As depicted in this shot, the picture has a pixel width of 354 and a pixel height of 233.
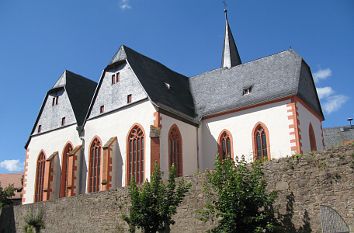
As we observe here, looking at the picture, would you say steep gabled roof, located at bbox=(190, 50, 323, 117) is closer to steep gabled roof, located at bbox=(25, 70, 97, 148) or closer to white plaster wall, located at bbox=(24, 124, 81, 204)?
steep gabled roof, located at bbox=(25, 70, 97, 148)

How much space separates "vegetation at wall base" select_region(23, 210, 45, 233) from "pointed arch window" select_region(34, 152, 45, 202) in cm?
862

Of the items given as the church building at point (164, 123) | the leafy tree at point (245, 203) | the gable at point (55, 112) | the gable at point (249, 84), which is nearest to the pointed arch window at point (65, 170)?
the church building at point (164, 123)

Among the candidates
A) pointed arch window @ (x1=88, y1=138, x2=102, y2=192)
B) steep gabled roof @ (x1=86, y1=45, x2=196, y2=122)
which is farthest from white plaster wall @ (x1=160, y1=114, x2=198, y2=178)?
pointed arch window @ (x1=88, y1=138, x2=102, y2=192)

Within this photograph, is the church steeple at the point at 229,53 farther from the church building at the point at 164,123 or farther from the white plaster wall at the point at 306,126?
the white plaster wall at the point at 306,126

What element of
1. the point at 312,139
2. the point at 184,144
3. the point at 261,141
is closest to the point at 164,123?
the point at 184,144

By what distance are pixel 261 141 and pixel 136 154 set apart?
7198mm

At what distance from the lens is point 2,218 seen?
24.3 metres

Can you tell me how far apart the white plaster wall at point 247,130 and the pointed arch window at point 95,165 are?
6.46m

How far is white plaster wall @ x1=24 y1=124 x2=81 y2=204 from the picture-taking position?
97.2 feet

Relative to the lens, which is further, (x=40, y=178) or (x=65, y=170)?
(x=40, y=178)

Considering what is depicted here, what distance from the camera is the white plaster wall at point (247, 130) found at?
2392 centimetres

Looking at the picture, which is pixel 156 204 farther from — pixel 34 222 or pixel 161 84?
pixel 161 84

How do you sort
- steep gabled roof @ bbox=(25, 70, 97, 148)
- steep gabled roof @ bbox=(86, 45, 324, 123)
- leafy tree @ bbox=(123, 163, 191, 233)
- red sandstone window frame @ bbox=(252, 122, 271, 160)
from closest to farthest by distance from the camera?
1. leafy tree @ bbox=(123, 163, 191, 233)
2. red sandstone window frame @ bbox=(252, 122, 271, 160)
3. steep gabled roof @ bbox=(86, 45, 324, 123)
4. steep gabled roof @ bbox=(25, 70, 97, 148)

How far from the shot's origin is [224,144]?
2639 cm
